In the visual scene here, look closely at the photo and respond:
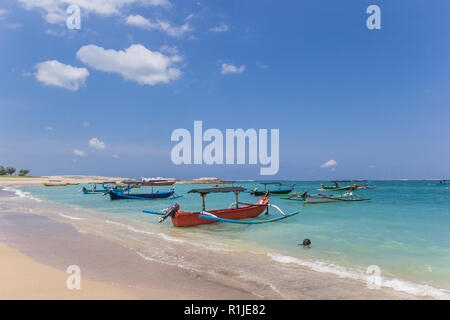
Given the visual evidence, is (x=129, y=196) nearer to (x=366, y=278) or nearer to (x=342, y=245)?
(x=342, y=245)

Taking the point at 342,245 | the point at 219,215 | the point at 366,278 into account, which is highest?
the point at 219,215

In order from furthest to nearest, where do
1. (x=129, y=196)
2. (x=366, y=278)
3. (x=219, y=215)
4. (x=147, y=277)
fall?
(x=129, y=196)
(x=219, y=215)
(x=366, y=278)
(x=147, y=277)

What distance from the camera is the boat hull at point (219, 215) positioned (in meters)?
15.3

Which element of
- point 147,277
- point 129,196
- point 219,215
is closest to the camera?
point 147,277

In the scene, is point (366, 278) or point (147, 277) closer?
point (147, 277)

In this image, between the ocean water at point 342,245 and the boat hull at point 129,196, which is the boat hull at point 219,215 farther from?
the boat hull at point 129,196

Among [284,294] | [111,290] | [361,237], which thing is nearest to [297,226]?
[361,237]

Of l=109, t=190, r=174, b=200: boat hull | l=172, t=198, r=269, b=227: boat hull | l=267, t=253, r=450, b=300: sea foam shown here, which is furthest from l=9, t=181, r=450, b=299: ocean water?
l=109, t=190, r=174, b=200: boat hull

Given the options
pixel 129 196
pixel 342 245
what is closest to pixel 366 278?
pixel 342 245

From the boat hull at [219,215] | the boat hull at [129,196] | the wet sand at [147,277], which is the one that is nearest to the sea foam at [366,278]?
the wet sand at [147,277]

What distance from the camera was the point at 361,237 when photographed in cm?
1313

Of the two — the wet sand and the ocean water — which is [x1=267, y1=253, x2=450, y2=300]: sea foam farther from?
the wet sand

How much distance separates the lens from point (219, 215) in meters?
16.3

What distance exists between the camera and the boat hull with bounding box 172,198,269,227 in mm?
15297
